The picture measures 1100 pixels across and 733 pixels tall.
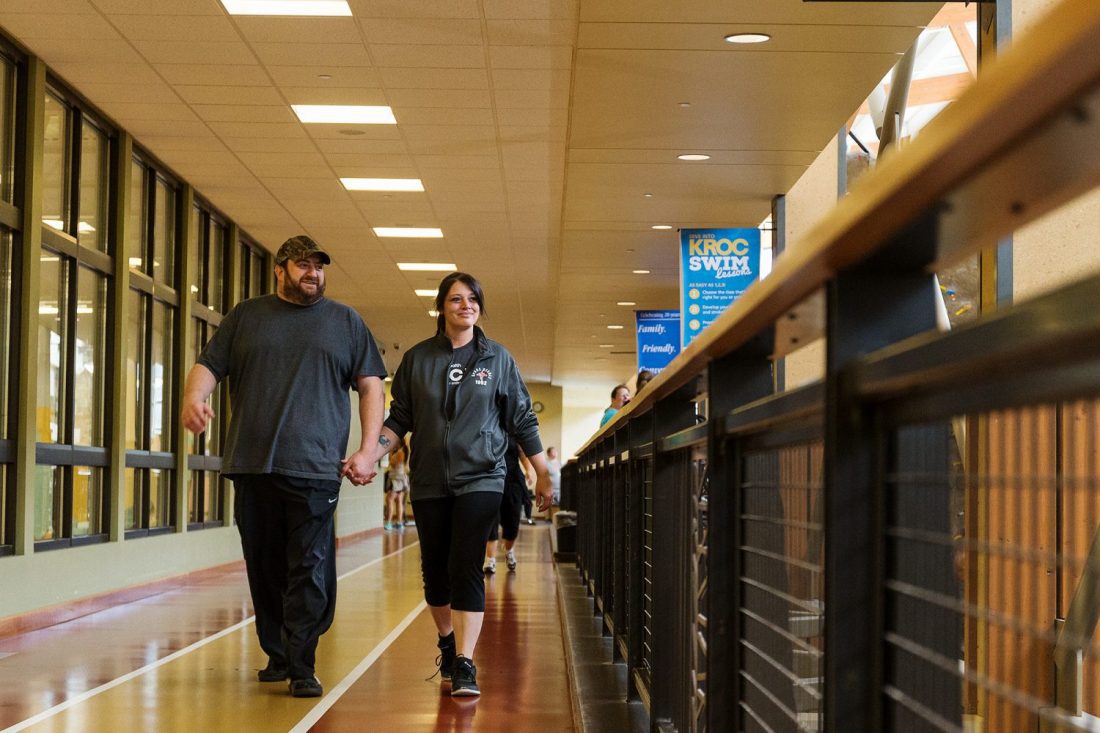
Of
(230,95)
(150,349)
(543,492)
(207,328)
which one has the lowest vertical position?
(543,492)

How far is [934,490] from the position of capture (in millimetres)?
1144

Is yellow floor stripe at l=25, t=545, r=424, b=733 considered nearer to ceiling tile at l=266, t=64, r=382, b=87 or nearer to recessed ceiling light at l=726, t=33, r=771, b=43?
ceiling tile at l=266, t=64, r=382, b=87

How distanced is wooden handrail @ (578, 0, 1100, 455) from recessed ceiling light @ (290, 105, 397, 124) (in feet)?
28.0

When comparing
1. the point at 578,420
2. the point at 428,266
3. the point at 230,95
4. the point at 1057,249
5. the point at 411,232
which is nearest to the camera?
the point at 1057,249

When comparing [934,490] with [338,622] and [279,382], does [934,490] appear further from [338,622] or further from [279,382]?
[338,622]

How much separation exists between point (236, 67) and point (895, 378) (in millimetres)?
8141

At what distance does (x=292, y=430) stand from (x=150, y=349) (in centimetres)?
698

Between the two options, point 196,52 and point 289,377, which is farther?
point 196,52

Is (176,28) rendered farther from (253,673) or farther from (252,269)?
(252,269)

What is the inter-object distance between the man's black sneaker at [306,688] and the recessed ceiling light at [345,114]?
5.49m

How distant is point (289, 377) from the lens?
522 centimetres

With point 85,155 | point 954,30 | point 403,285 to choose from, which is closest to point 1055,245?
point 85,155

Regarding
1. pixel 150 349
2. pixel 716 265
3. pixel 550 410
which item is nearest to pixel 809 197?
pixel 716 265

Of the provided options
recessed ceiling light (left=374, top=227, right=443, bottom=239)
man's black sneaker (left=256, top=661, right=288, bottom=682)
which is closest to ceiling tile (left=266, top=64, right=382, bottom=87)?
man's black sneaker (left=256, top=661, right=288, bottom=682)
